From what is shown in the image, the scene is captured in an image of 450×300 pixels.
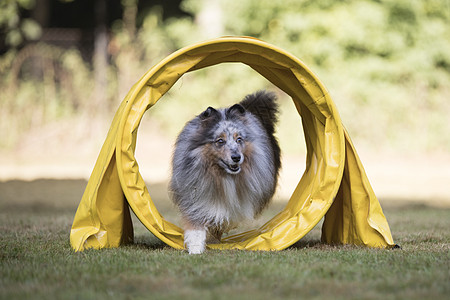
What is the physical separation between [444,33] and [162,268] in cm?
1352

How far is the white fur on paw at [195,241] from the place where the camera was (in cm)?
445

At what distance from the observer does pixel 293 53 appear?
1465 centimetres

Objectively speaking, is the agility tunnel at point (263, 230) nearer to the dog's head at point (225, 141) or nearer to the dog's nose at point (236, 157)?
the dog's head at point (225, 141)

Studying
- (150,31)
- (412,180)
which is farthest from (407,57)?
(150,31)

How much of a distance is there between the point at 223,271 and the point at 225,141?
1.54 metres

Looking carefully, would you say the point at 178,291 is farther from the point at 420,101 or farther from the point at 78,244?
the point at 420,101

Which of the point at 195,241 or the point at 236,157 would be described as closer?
the point at 195,241

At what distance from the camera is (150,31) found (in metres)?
15.5

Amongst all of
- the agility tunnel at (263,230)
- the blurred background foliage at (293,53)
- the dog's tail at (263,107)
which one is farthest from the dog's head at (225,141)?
the blurred background foliage at (293,53)

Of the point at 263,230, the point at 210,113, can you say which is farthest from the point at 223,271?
the point at 210,113

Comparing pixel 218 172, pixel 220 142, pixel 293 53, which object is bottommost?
pixel 218 172

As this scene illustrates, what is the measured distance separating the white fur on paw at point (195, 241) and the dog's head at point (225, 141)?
594 millimetres

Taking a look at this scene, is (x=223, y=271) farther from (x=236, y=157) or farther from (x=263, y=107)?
(x=263, y=107)

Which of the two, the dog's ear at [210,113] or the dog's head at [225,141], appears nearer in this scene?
the dog's head at [225,141]
